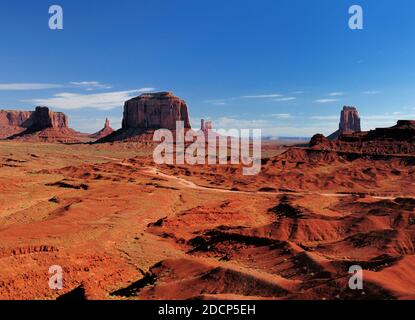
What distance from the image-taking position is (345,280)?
14.4 metres

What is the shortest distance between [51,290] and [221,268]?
8.21 m

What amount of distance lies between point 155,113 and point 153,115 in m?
1.25

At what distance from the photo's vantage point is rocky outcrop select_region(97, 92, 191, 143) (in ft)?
564

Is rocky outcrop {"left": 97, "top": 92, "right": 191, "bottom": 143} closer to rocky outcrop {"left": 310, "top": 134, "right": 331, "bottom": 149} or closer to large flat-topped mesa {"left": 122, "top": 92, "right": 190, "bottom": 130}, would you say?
large flat-topped mesa {"left": 122, "top": 92, "right": 190, "bottom": 130}

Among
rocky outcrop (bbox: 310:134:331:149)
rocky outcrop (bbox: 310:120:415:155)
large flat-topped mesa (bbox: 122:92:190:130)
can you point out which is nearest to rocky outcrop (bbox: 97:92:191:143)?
large flat-topped mesa (bbox: 122:92:190:130)

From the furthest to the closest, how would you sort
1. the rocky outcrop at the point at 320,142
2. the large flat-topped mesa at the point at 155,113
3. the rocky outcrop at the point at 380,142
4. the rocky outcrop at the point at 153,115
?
1. the large flat-topped mesa at the point at 155,113
2. the rocky outcrop at the point at 153,115
3. the rocky outcrop at the point at 320,142
4. the rocky outcrop at the point at 380,142

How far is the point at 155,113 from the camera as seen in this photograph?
173 meters

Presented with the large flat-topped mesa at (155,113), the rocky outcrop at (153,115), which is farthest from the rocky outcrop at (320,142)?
the large flat-topped mesa at (155,113)

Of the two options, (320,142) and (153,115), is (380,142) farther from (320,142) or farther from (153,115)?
(153,115)

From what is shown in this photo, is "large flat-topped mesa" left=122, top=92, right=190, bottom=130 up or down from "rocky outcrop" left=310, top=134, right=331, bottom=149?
up

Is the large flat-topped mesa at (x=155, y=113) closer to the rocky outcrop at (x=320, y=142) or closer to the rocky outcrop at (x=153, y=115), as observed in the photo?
the rocky outcrop at (x=153, y=115)

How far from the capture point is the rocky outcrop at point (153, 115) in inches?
6772

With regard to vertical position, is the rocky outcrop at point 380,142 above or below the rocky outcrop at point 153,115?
below

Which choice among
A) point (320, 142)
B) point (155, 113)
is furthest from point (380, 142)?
point (155, 113)
